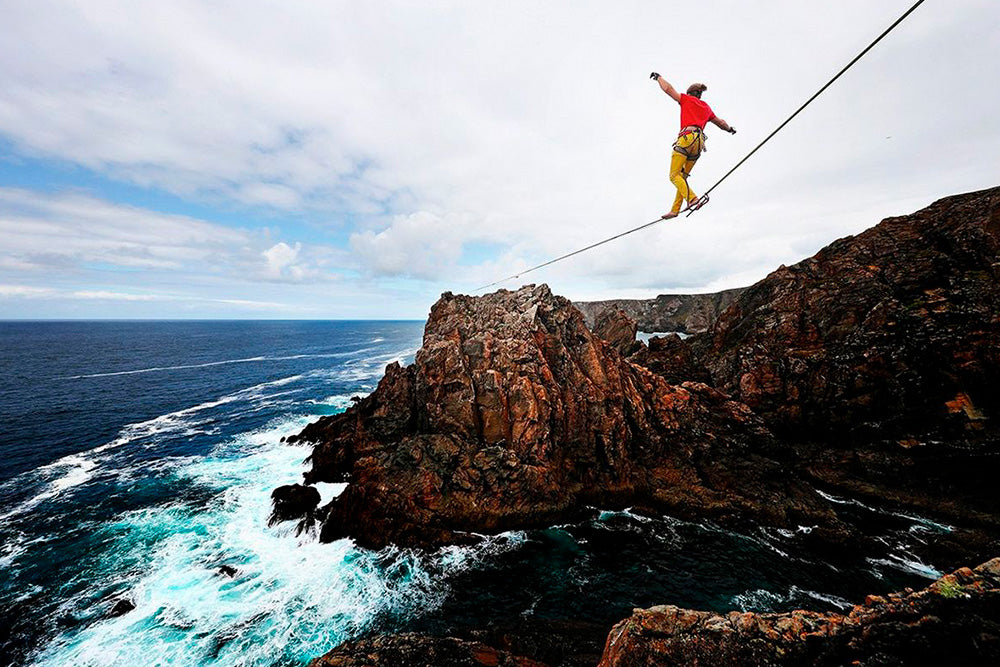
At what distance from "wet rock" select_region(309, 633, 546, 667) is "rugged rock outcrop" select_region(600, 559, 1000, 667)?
4.51m

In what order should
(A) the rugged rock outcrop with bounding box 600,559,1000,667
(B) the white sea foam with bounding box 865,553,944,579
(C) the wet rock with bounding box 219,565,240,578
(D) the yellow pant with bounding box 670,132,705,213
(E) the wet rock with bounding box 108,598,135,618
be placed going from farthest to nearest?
(C) the wet rock with bounding box 219,565,240,578
(B) the white sea foam with bounding box 865,553,944,579
(E) the wet rock with bounding box 108,598,135,618
(D) the yellow pant with bounding box 670,132,705,213
(A) the rugged rock outcrop with bounding box 600,559,1000,667

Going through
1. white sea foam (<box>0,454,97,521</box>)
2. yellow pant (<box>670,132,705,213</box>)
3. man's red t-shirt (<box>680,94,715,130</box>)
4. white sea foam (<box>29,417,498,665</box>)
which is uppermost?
man's red t-shirt (<box>680,94,715,130</box>)

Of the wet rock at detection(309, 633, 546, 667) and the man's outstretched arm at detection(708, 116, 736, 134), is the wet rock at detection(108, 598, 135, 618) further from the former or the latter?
the man's outstretched arm at detection(708, 116, 736, 134)

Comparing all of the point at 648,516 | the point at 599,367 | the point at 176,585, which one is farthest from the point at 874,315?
the point at 176,585

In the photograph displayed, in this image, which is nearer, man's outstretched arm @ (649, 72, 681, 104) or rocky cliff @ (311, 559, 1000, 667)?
rocky cliff @ (311, 559, 1000, 667)

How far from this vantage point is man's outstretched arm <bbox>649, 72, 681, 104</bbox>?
9.02m

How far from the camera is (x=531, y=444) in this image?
84.2 ft

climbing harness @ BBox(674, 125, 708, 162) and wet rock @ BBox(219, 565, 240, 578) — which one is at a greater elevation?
climbing harness @ BBox(674, 125, 708, 162)

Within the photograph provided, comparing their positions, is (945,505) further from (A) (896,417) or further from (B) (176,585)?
(B) (176,585)

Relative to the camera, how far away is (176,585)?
1914 cm

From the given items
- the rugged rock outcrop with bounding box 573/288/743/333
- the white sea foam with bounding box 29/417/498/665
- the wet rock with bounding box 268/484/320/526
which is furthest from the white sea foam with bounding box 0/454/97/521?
the rugged rock outcrop with bounding box 573/288/743/333

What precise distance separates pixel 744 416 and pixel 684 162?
27947 mm

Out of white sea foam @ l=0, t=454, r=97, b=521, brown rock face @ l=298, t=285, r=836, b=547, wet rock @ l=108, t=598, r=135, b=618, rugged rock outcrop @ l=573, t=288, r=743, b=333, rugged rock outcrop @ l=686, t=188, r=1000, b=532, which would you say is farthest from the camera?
rugged rock outcrop @ l=573, t=288, r=743, b=333

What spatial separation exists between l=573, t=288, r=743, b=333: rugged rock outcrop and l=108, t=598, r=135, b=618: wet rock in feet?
376
